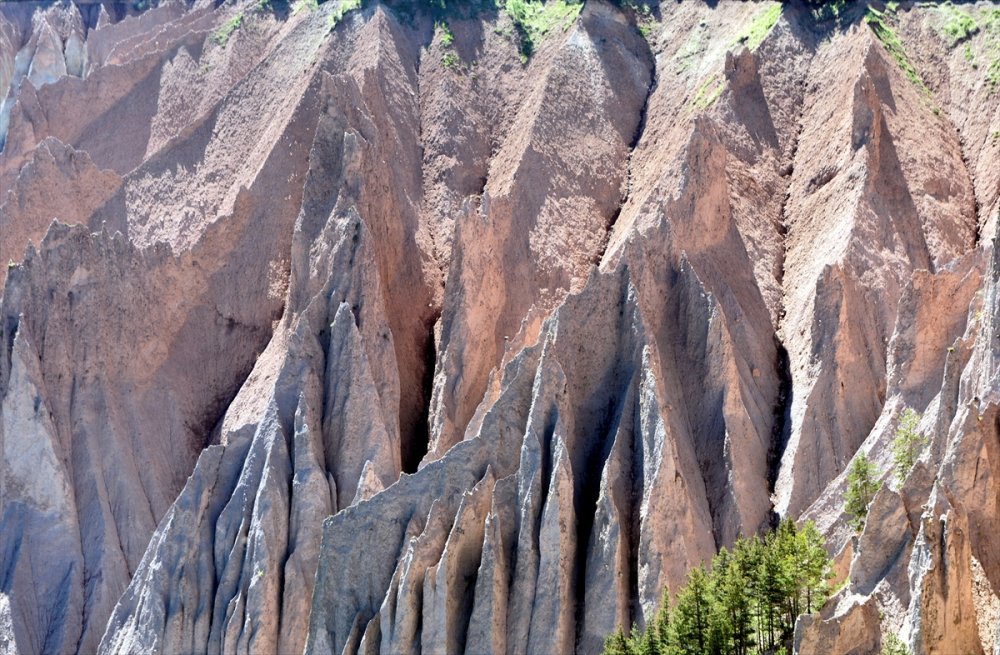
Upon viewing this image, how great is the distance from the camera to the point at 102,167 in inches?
3349

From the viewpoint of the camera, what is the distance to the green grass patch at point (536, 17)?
82312 millimetres

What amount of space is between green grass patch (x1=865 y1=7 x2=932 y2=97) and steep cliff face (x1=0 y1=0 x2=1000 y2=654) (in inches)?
9.4

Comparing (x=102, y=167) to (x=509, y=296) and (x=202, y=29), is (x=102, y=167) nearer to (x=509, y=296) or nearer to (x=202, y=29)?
(x=202, y=29)

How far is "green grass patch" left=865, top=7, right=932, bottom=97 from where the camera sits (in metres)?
74.4

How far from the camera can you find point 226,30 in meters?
88.8

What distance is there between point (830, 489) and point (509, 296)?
48.6ft

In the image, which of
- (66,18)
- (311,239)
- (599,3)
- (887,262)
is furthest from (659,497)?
(66,18)

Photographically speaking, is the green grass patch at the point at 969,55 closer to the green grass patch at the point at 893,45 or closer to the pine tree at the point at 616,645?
the green grass patch at the point at 893,45

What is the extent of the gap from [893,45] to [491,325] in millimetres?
16841

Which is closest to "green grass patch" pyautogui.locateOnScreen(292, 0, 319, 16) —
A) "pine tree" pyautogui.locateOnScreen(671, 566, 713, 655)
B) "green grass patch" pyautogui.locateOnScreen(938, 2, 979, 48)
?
"green grass patch" pyautogui.locateOnScreen(938, 2, 979, 48)

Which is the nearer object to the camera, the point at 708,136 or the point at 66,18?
the point at 708,136

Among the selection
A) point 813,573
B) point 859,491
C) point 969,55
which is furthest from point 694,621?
point 969,55

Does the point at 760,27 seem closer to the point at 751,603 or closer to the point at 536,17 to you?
the point at 536,17

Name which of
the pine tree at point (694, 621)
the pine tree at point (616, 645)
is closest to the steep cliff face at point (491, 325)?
the pine tree at point (616, 645)
